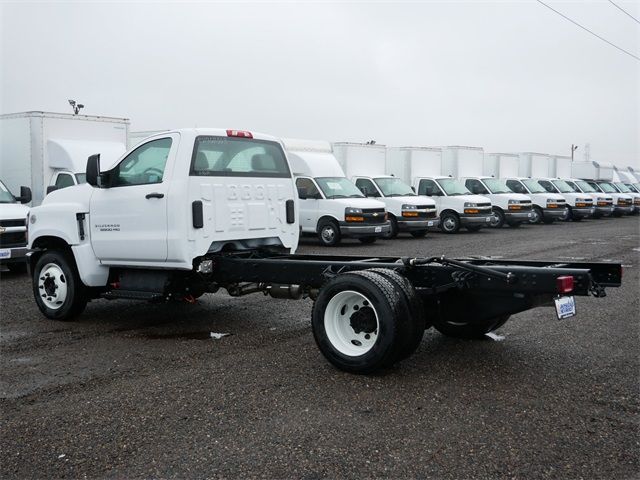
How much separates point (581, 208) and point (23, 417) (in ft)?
92.0

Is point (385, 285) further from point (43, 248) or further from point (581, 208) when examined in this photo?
point (581, 208)

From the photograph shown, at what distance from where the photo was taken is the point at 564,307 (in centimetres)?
518

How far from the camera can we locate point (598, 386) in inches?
206

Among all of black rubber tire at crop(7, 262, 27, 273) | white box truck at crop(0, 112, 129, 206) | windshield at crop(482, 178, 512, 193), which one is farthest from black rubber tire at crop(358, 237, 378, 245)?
black rubber tire at crop(7, 262, 27, 273)

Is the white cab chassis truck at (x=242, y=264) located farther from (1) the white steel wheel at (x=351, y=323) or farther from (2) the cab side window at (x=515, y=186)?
(2) the cab side window at (x=515, y=186)

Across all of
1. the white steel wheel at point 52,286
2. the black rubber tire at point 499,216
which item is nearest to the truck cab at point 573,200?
the black rubber tire at point 499,216

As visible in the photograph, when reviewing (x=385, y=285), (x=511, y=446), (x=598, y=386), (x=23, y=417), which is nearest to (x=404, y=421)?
(x=511, y=446)

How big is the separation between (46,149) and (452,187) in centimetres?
1367

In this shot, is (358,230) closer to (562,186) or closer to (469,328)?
(469,328)

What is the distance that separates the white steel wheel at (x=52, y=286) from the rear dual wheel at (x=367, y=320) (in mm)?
3666

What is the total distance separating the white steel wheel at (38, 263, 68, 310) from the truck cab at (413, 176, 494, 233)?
643 inches

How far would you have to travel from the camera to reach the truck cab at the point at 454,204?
72.7ft

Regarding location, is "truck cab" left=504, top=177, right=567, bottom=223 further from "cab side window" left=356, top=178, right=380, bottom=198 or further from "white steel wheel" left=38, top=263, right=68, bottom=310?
"white steel wheel" left=38, top=263, right=68, bottom=310

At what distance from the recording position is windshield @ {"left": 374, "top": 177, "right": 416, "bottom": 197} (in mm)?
21203
